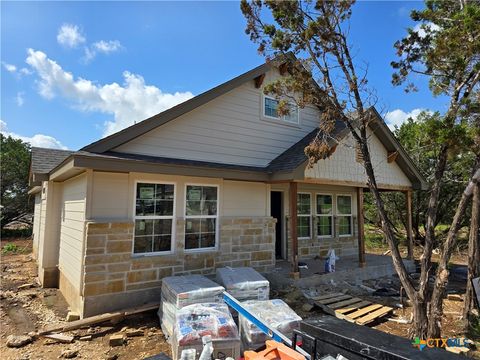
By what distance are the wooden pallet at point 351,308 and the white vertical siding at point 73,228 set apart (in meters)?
5.38

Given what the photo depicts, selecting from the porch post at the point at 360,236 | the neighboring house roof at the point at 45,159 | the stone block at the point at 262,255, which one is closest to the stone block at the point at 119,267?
the stone block at the point at 262,255

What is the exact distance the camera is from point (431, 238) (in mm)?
5387

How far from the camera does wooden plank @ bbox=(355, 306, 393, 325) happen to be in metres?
6.05

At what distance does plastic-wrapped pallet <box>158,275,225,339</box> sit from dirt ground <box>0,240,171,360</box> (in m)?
0.28

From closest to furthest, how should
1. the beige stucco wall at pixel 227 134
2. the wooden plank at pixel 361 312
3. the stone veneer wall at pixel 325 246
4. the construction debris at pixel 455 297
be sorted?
the wooden plank at pixel 361 312 < the beige stucco wall at pixel 227 134 < the construction debris at pixel 455 297 < the stone veneer wall at pixel 325 246

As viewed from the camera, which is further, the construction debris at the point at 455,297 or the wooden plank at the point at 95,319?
the construction debris at the point at 455,297

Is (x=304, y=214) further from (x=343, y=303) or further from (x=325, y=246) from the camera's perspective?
(x=343, y=303)

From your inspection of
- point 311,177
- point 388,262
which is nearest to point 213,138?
point 311,177

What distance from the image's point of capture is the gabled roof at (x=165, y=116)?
6468 mm

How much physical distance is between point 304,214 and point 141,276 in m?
6.47

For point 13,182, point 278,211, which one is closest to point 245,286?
point 278,211

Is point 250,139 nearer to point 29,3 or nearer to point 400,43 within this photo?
point 400,43

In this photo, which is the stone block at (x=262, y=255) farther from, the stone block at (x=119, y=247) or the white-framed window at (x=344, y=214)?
the white-framed window at (x=344, y=214)

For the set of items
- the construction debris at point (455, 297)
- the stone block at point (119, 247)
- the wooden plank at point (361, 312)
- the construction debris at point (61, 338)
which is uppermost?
the stone block at point (119, 247)
